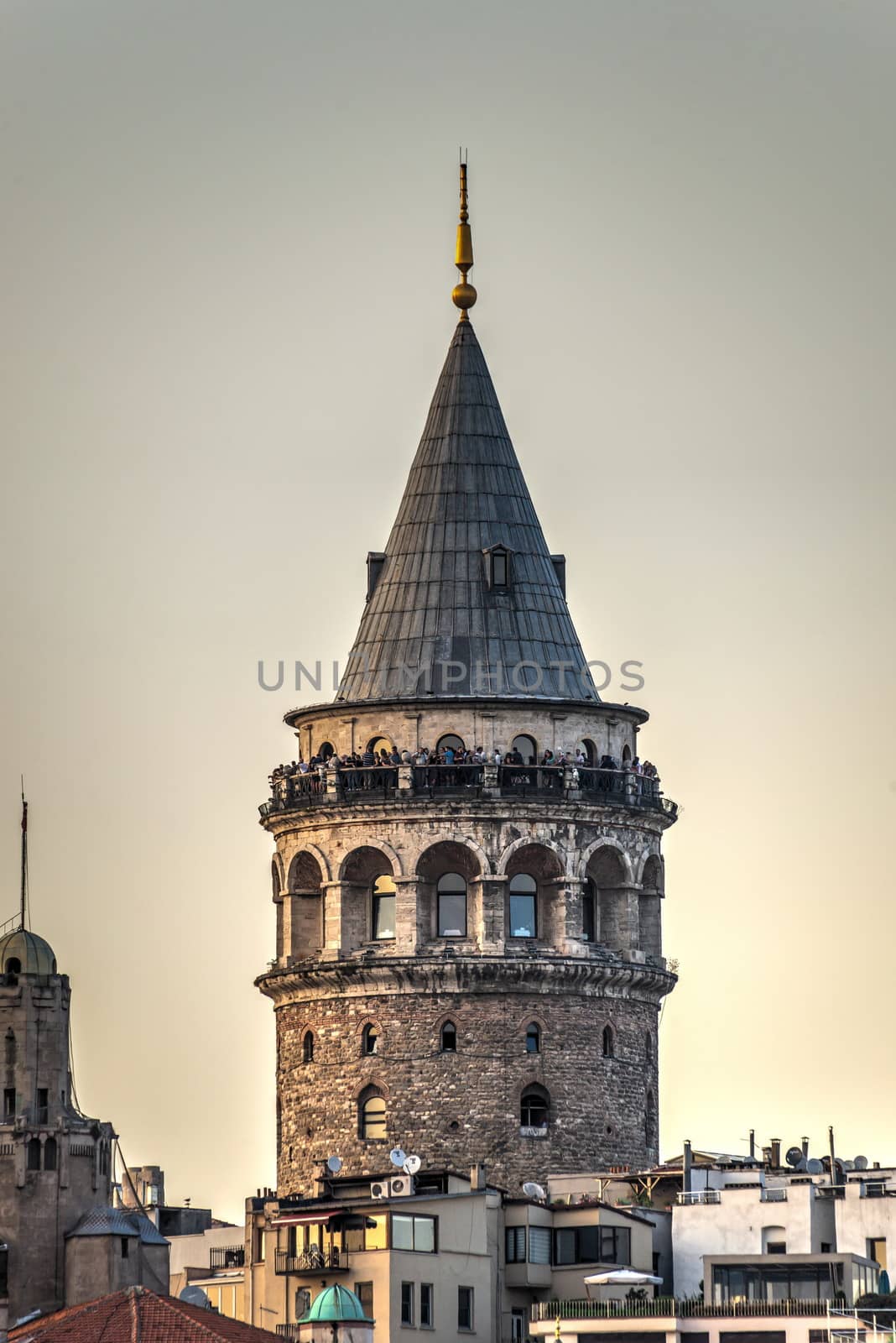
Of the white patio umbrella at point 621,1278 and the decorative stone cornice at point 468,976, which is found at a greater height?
the decorative stone cornice at point 468,976

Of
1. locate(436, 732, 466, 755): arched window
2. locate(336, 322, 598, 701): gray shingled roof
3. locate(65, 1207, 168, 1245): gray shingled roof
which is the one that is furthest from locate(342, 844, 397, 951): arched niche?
locate(65, 1207, 168, 1245): gray shingled roof

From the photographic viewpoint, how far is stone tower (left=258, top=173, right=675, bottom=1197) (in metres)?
143

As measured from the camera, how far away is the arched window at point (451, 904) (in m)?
144

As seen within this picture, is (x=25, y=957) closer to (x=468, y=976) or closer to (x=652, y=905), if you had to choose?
(x=468, y=976)

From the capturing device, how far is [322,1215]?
135000 millimetres

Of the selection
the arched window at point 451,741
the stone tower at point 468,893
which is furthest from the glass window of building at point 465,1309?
the arched window at point 451,741

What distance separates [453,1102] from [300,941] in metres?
7.15

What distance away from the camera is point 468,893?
144 metres

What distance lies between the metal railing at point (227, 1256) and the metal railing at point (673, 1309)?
1140cm

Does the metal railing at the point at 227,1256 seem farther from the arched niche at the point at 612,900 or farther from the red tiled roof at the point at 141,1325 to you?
the arched niche at the point at 612,900

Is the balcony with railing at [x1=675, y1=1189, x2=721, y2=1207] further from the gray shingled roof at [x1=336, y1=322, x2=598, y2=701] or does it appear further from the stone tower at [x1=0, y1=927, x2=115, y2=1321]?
the stone tower at [x1=0, y1=927, x2=115, y2=1321]

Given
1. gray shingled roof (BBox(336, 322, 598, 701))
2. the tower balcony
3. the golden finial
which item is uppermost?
the golden finial

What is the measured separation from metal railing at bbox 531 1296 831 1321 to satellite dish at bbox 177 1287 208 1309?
30.3ft

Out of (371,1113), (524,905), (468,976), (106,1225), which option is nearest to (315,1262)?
(106,1225)
